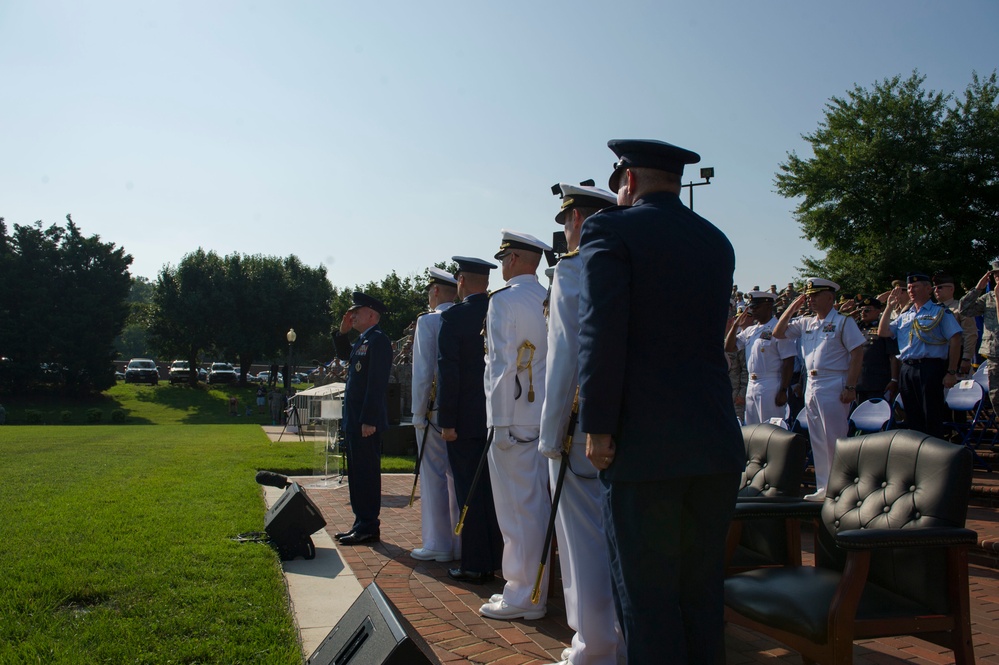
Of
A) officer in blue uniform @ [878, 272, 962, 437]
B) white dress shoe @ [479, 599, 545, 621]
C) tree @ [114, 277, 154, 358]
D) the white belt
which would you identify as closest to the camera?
white dress shoe @ [479, 599, 545, 621]

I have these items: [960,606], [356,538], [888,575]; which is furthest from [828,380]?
[356,538]

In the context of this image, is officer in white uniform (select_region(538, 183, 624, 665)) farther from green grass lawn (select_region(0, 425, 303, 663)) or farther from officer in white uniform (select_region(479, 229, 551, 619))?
green grass lawn (select_region(0, 425, 303, 663))

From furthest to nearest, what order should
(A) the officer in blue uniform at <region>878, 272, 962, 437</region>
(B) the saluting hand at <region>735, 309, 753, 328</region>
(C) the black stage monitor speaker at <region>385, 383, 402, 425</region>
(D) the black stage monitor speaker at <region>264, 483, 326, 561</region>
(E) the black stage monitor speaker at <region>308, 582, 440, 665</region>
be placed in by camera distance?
1. (C) the black stage monitor speaker at <region>385, 383, 402, 425</region>
2. (B) the saluting hand at <region>735, 309, 753, 328</region>
3. (A) the officer in blue uniform at <region>878, 272, 962, 437</region>
4. (D) the black stage monitor speaker at <region>264, 483, 326, 561</region>
5. (E) the black stage monitor speaker at <region>308, 582, 440, 665</region>

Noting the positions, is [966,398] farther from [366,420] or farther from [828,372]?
[366,420]

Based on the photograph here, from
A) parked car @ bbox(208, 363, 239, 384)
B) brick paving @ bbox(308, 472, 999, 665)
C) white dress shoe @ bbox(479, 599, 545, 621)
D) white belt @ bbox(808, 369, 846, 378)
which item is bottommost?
brick paving @ bbox(308, 472, 999, 665)

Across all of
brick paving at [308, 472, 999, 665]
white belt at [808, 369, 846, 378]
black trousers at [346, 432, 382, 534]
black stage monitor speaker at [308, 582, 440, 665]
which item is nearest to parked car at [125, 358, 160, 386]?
black trousers at [346, 432, 382, 534]

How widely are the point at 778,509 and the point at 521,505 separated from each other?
1.56m

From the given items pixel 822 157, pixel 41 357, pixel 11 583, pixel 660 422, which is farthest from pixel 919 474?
pixel 41 357

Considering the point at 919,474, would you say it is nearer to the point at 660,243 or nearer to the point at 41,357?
the point at 660,243

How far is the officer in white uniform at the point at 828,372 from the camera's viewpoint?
739 centimetres

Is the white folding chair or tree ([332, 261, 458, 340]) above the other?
tree ([332, 261, 458, 340])

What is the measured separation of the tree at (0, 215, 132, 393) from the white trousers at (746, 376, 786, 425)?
48.8 meters

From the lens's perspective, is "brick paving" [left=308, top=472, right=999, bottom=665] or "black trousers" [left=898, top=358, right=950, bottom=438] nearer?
"brick paving" [left=308, top=472, right=999, bottom=665]

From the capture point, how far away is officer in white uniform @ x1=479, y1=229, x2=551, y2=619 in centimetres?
464
